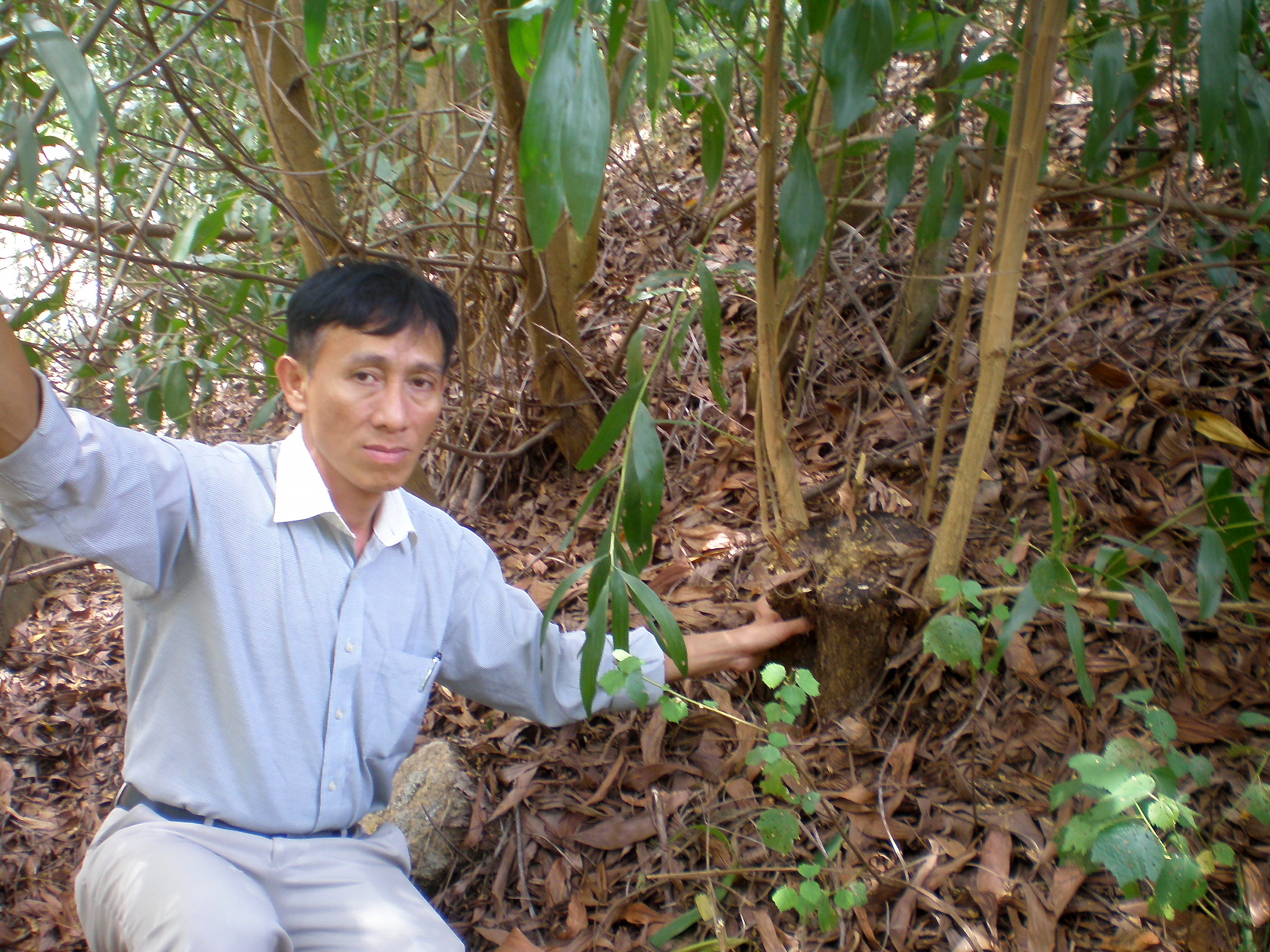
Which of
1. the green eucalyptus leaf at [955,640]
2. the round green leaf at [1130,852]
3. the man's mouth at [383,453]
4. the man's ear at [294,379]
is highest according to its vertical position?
the man's ear at [294,379]

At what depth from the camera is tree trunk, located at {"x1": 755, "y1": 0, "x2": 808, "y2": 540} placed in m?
1.52

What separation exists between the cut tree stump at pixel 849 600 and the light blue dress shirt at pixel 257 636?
0.65 metres

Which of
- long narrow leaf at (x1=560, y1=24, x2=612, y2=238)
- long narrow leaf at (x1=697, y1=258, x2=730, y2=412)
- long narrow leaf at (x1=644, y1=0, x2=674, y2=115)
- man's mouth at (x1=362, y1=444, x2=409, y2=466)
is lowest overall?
man's mouth at (x1=362, y1=444, x2=409, y2=466)

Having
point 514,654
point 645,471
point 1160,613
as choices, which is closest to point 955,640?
point 1160,613

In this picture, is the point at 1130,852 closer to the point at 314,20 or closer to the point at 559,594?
the point at 559,594

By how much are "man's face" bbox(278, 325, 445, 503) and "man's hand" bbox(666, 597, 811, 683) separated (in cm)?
74

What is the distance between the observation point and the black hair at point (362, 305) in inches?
62.9

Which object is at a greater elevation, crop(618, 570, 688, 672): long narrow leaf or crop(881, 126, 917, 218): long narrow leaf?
crop(881, 126, 917, 218): long narrow leaf

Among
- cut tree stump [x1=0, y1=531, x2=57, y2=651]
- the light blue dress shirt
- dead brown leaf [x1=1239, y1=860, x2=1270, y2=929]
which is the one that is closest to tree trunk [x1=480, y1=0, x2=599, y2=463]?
the light blue dress shirt

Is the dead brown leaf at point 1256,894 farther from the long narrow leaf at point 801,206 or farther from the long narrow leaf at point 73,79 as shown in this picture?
the long narrow leaf at point 73,79

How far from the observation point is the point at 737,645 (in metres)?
1.97

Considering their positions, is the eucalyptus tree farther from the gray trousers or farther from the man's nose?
the gray trousers

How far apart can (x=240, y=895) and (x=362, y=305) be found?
103 cm

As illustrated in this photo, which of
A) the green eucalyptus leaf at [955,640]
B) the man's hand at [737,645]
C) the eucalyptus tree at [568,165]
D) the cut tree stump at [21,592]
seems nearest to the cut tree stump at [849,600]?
the man's hand at [737,645]
